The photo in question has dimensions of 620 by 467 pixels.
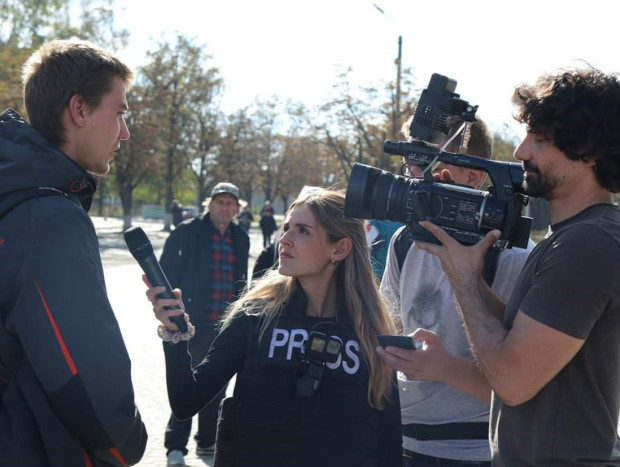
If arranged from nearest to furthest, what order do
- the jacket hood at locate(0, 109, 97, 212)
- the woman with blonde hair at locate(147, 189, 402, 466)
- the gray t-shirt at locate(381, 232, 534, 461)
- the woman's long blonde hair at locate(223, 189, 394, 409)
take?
the jacket hood at locate(0, 109, 97, 212)
the woman with blonde hair at locate(147, 189, 402, 466)
the woman's long blonde hair at locate(223, 189, 394, 409)
the gray t-shirt at locate(381, 232, 534, 461)

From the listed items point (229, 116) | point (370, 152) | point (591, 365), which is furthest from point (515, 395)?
point (229, 116)

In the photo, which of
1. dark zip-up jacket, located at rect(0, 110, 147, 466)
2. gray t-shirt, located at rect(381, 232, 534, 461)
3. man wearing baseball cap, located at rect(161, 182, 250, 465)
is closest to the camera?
dark zip-up jacket, located at rect(0, 110, 147, 466)

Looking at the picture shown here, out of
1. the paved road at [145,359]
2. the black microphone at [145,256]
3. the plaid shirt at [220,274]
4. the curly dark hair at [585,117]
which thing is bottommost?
the paved road at [145,359]

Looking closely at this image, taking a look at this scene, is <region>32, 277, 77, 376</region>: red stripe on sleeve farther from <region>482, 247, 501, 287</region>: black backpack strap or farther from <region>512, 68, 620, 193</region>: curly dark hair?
<region>482, 247, 501, 287</region>: black backpack strap

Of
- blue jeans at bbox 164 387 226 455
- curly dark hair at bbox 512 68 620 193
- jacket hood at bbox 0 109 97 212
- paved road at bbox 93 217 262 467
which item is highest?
curly dark hair at bbox 512 68 620 193

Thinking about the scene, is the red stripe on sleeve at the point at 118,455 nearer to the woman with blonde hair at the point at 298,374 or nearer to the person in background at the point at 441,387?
A: the woman with blonde hair at the point at 298,374

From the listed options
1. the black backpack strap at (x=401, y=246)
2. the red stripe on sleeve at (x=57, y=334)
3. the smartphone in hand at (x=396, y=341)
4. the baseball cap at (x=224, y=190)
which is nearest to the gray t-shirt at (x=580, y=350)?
the smartphone in hand at (x=396, y=341)

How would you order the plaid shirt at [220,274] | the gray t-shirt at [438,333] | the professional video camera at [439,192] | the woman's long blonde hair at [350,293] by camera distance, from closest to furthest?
the professional video camera at [439,192], the woman's long blonde hair at [350,293], the gray t-shirt at [438,333], the plaid shirt at [220,274]

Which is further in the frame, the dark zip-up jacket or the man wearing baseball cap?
the man wearing baseball cap

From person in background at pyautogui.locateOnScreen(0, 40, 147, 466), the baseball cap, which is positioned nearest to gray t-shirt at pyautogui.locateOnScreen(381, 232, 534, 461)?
person in background at pyautogui.locateOnScreen(0, 40, 147, 466)

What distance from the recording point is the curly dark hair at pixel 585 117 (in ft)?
7.81

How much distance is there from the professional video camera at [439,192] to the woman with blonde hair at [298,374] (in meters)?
0.52

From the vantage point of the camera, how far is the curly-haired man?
89.0 inches

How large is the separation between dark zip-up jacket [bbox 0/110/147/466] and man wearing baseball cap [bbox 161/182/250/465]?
4.57 metres
